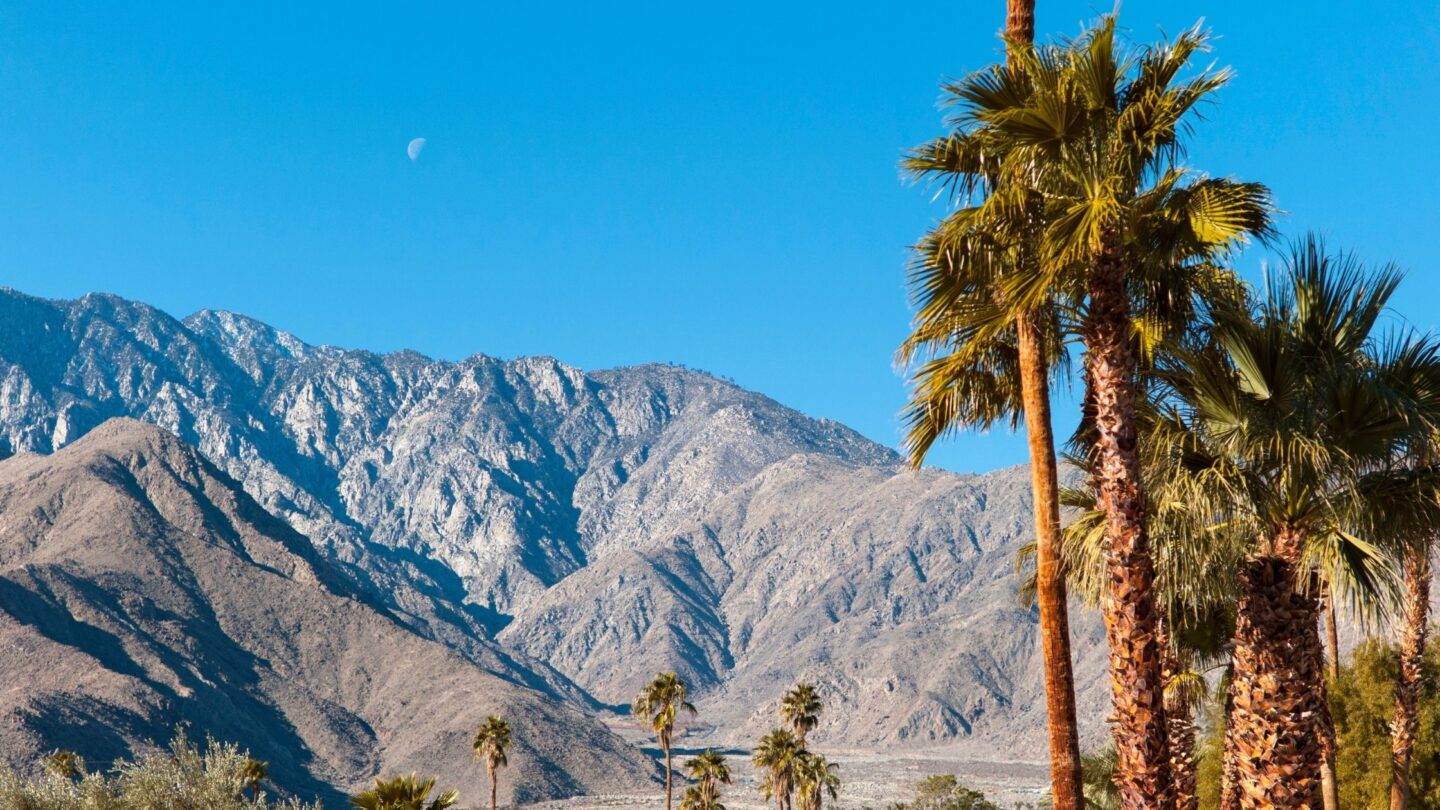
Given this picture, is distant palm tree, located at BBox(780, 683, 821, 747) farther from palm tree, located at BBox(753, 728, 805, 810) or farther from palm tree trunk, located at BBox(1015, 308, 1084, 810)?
palm tree trunk, located at BBox(1015, 308, 1084, 810)

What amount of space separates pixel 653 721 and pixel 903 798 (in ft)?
343

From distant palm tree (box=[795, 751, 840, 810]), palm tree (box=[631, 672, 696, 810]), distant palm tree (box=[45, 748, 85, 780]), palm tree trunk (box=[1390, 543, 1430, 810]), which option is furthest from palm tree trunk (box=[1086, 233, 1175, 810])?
palm tree (box=[631, 672, 696, 810])

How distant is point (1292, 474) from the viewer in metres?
10.7

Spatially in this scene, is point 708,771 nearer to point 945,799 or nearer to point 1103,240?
point 945,799

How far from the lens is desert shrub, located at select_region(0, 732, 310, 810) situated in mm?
19766

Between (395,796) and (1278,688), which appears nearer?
(1278,688)

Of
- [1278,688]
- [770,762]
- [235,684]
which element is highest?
[235,684]

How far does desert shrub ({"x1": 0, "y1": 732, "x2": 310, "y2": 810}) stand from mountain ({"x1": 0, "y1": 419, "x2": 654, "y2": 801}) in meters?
128

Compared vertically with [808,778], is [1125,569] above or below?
above

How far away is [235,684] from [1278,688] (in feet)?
598

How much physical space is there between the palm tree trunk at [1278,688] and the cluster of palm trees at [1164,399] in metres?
0.02

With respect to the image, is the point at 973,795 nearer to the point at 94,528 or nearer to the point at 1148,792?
the point at 1148,792

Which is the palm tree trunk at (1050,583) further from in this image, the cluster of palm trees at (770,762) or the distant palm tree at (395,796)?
the cluster of palm trees at (770,762)

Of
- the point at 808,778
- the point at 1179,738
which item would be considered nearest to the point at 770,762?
the point at 808,778
